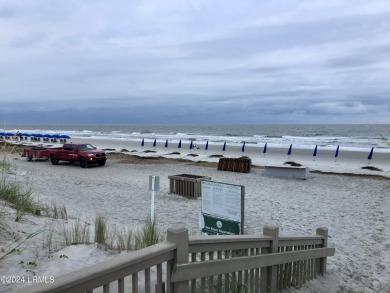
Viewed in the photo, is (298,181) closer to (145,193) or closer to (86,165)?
(145,193)

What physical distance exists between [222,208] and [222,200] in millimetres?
136

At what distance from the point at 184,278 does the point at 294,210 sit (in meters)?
9.35

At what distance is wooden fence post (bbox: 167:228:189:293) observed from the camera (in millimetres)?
3029

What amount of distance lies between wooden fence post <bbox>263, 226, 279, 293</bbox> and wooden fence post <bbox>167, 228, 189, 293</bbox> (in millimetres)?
1619

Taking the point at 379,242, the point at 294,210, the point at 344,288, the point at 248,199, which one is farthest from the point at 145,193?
the point at 344,288

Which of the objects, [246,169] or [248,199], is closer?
[248,199]

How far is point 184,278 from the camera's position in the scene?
10.2 ft

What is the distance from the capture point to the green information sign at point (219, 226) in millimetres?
5984

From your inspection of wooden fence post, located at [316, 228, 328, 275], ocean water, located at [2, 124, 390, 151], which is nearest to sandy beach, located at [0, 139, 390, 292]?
wooden fence post, located at [316, 228, 328, 275]

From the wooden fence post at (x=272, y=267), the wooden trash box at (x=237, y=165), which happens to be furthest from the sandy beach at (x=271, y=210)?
the wooden fence post at (x=272, y=267)

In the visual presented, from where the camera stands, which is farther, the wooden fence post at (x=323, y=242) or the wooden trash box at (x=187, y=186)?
the wooden trash box at (x=187, y=186)

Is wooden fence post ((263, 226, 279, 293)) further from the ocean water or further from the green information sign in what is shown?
the ocean water

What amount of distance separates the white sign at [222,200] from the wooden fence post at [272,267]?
1407mm

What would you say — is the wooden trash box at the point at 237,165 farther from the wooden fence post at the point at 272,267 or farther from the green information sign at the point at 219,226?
the wooden fence post at the point at 272,267
